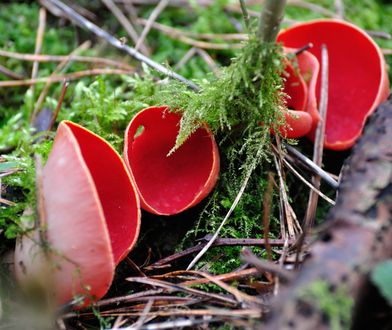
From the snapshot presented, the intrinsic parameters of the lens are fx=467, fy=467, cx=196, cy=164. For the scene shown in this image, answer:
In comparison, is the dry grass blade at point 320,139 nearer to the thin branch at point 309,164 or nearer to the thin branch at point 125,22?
the thin branch at point 309,164

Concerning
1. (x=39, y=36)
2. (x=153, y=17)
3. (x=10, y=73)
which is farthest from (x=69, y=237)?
(x=153, y=17)

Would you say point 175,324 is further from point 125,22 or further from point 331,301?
point 125,22

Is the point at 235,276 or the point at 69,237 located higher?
the point at 69,237

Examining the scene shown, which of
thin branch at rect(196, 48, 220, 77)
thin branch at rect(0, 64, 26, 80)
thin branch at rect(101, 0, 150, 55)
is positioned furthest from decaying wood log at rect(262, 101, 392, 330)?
thin branch at rect(0, 64, 26, 80)

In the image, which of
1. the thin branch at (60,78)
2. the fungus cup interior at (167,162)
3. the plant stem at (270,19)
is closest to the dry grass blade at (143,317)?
the fungus cup interior at (167,162)

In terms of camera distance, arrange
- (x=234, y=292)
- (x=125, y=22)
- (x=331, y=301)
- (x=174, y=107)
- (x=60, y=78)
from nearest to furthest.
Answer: (x=331, y=301)
(x=234, y=292)
(x=174, y=107)
(x=60, y=78)
(x=125, y=22)

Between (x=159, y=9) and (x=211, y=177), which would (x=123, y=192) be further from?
(x=159, y=9)
